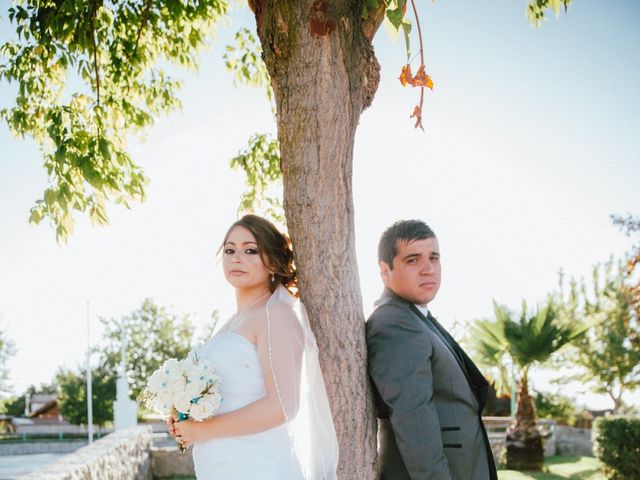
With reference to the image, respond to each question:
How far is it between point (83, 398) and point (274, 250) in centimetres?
4441

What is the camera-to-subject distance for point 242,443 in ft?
9.87

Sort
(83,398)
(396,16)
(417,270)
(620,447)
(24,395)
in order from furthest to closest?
(24,395), (83,398), (620,447), (417,270), (396,16)

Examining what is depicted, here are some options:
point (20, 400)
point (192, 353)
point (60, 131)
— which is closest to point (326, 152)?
point (192, 353)

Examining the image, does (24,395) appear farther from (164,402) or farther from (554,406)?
(164,402)

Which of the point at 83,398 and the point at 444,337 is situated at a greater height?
the point at 444,337

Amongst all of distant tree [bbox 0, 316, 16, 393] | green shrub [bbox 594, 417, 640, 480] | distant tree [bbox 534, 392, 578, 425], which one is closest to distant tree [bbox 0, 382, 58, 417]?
distant tree [bbox 0, 316, 16, 393]

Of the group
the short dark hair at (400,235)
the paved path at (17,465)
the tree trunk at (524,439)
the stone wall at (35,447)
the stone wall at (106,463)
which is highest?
the short dark hair at (400,235)

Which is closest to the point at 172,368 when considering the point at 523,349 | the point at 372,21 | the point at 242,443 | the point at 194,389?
the point at 194,389

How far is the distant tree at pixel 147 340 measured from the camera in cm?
4919

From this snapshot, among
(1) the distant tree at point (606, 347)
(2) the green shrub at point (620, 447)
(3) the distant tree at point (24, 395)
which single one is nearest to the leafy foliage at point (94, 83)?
(2) the green shrub at point (620, 447)

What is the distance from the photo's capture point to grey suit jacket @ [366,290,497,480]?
2.91m

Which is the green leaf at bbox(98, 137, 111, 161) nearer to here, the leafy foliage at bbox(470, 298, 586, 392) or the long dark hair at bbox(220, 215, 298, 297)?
the long dark hair at bbox(220, 215, 298, 297)

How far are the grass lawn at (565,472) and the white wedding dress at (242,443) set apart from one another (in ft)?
31.7

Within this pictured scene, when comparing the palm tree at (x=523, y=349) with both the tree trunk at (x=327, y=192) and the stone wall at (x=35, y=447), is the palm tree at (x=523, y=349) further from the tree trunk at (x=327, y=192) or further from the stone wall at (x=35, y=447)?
the stone wall at (x=35, y=447)
